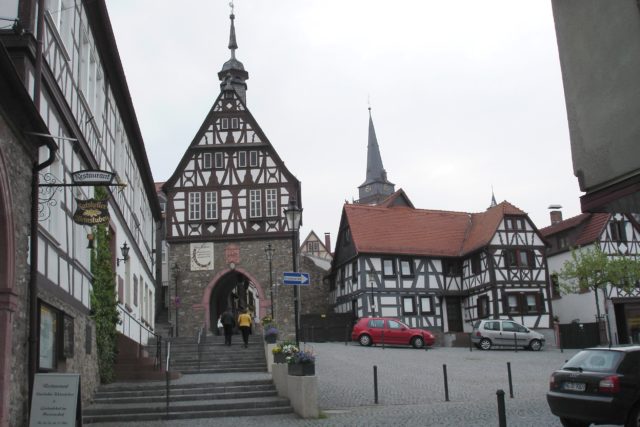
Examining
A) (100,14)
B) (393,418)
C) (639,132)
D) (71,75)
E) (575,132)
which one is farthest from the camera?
(100,14)

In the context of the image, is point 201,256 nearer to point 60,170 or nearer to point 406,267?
point 406,267

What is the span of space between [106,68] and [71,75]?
5.31 meters

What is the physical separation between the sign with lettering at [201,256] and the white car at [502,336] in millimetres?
14172

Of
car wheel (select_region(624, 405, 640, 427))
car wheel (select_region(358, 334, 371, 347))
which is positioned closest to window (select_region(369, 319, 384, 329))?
car wheel (select_region(358, 334, 371, 347))

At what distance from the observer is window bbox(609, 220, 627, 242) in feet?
150

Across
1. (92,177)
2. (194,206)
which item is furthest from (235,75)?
(92,177)

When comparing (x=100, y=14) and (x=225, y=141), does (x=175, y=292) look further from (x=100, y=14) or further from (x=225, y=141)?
(x=100, y=14)

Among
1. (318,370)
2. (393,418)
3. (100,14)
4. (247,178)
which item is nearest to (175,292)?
(247,178)

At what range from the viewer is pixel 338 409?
16.4m

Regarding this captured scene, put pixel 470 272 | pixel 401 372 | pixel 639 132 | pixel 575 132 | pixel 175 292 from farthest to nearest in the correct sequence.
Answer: pixel 470 272
pixel 175 292
pixel 401 372
pixel 575 132
pixel 639 132

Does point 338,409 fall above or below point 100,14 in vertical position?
below

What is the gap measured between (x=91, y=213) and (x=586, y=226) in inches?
1543

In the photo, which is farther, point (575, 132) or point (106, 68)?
point (106, 68)

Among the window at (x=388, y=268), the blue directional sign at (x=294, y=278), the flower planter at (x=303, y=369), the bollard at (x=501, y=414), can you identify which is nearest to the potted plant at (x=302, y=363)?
the flower planter at (x=303, y=369)
